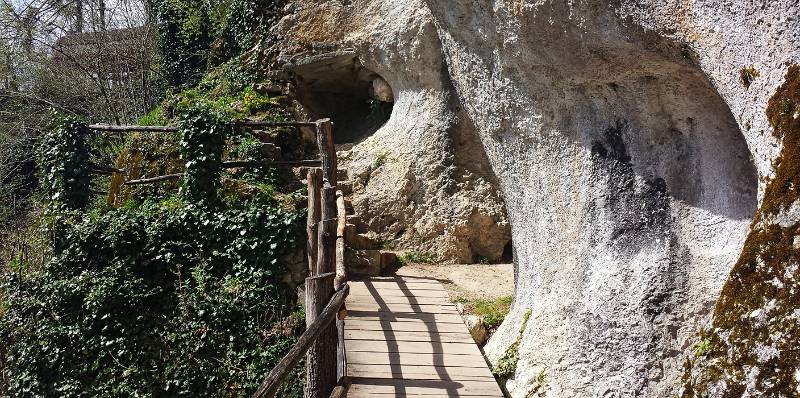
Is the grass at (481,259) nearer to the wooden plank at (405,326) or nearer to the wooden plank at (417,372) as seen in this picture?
the wooden plank at (405,326)

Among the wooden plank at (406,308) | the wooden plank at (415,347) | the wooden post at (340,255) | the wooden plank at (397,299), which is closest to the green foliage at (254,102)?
the wooden post at (340,255)

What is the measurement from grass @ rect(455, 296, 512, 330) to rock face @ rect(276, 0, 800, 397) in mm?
701

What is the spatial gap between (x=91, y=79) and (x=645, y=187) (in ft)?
44.3

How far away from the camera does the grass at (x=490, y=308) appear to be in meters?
7.23

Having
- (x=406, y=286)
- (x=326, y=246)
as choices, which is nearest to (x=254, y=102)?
(x=406, y=286)

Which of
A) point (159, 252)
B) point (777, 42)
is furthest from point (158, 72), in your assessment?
point (777, 42)

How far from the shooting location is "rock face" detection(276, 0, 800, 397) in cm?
390

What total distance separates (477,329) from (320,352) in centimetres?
207

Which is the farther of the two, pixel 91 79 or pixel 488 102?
pixel 91 79

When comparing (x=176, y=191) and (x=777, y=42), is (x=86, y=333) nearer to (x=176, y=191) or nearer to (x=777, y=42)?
(x=176, y=191)

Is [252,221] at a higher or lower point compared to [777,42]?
lower

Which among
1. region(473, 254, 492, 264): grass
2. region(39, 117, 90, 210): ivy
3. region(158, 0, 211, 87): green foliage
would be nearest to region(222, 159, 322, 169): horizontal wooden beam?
region(39, 117, 90, 210): ivy

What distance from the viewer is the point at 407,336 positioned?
20.8ft

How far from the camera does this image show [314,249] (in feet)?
23.2
